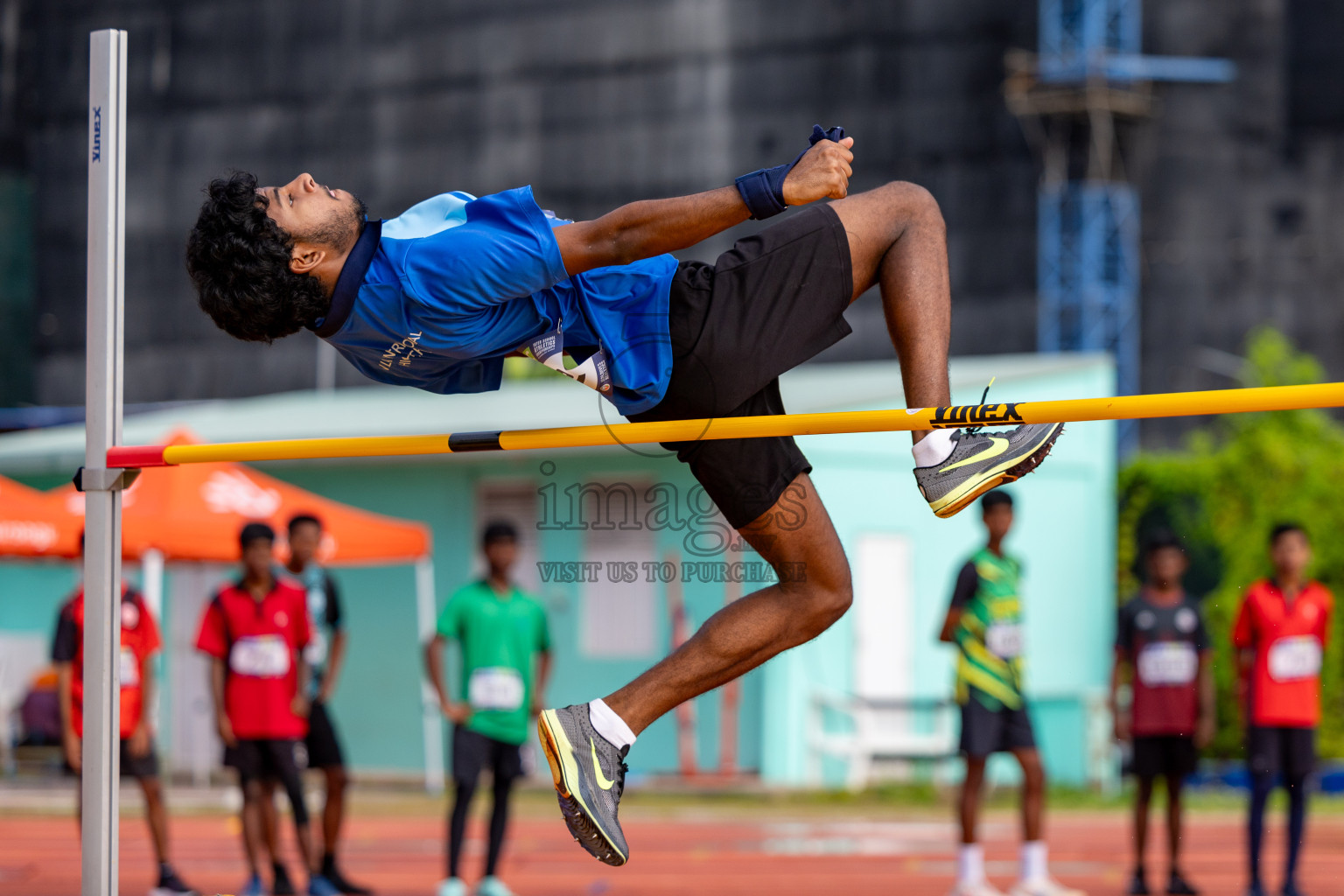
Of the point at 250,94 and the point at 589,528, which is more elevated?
the point at 250,94

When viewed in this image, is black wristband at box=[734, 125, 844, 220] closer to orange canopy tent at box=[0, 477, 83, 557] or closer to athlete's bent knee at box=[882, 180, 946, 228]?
athlete's bent knee at box=[882, 180, 946, 228]

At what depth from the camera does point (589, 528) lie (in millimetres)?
3637

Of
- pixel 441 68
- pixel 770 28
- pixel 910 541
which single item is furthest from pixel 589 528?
pixel 441 68

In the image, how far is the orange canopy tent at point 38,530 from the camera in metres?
10.1

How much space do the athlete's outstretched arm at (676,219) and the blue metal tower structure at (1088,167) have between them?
1747cm

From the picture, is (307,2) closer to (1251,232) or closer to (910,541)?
(1251,232)

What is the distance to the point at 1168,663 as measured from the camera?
23.3 feet

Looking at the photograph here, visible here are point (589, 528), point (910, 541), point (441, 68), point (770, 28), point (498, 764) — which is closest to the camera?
point (589, 528)

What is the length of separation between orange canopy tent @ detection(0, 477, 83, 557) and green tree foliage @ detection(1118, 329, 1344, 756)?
796 centimetres

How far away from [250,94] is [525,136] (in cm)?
473

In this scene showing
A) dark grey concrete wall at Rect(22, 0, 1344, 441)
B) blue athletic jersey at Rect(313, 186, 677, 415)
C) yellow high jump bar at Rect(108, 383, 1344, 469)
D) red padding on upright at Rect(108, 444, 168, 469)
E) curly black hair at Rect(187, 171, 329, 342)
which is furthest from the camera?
dark grey concrete wall at Rect(22, 0, 1344, 441)

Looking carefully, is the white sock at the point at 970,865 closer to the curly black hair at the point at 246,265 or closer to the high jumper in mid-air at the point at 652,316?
the high jumper in mid-air at the point at 652,316

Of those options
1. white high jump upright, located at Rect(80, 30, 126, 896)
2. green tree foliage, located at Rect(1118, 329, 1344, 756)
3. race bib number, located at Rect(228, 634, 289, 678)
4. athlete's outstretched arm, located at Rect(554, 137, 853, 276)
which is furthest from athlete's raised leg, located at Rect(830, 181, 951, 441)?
green tree foliage, located at Rect(1118, 329, 1344, 756)

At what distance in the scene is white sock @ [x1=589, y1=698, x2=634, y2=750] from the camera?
342 centimetres
